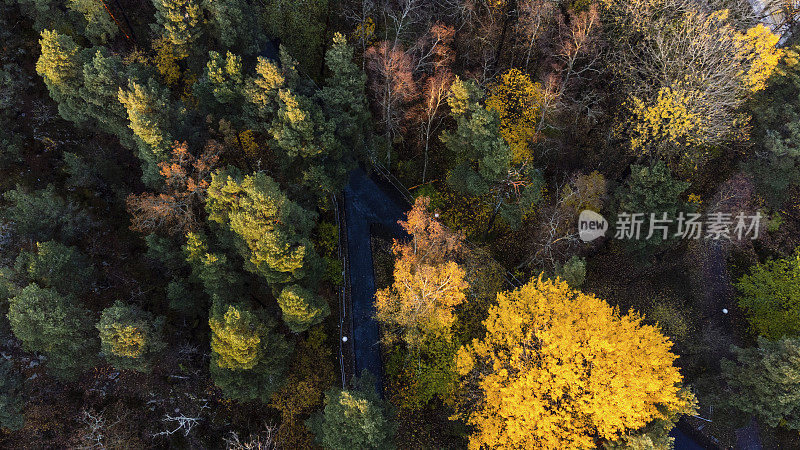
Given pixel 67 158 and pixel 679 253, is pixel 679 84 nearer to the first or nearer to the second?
pixel 679 253

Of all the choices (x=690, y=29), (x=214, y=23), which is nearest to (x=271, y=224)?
(x=214, y=23)

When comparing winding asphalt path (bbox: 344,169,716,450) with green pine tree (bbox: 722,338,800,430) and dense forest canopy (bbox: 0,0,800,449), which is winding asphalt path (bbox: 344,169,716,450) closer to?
→ dense forest canopy (bbox: 0,0,800,449)

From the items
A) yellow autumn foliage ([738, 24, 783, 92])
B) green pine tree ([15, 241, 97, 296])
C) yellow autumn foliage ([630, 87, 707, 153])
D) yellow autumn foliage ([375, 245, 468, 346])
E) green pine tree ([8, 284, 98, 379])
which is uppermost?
yellow autumn foliage ([738, 24, 783, 92])

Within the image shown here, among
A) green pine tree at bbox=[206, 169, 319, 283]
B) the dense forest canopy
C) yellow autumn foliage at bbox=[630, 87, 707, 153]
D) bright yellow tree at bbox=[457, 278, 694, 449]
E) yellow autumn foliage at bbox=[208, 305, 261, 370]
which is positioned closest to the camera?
bright yellow tree at bbox=[457, 278, 694, 449]

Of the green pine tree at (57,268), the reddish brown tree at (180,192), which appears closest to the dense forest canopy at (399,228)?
the green pine tree at (57,268)

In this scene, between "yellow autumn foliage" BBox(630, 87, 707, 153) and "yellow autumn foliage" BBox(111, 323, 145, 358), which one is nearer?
"yellow autumn foliage" BBox(111, 323, 145, 358)

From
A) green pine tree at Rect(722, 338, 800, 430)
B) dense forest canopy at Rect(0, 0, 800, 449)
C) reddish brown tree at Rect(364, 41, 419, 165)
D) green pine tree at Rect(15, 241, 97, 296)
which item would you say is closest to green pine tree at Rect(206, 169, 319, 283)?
dense forest canopy at Rect(0, 0, 800, 449)
